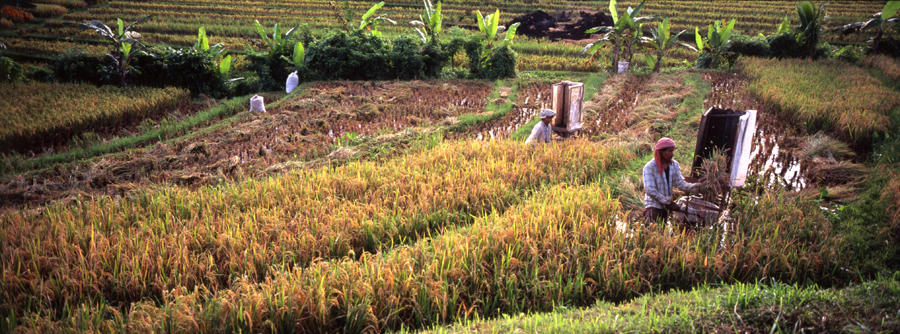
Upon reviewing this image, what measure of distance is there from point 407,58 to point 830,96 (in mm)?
8349

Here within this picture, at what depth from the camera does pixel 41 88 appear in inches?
320

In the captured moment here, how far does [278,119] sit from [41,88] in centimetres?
455

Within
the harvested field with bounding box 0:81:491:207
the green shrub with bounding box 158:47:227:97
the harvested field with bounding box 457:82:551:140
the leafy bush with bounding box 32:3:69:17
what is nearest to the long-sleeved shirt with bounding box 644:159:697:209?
the harvested field with bounding box 457:82:551:140

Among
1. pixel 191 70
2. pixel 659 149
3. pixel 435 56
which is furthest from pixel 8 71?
pixel 659 149

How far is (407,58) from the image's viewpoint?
11266 mm

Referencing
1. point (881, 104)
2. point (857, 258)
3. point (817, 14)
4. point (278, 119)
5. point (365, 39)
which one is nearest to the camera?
point (857, 258)

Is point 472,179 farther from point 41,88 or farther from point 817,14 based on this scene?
point 817,14

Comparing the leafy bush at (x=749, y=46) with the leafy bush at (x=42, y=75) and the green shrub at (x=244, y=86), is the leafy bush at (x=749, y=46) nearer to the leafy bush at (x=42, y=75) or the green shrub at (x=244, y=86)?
the green shrub at (x=244, y=86)

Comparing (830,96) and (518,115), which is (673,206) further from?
(830,96)

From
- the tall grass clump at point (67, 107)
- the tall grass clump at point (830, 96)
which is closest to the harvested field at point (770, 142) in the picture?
the tall grass clump at point (830, 96)

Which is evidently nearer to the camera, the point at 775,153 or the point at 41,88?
the point at 775,153

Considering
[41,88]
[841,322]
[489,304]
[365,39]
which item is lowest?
[489,304]

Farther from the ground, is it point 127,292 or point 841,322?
point 841,322

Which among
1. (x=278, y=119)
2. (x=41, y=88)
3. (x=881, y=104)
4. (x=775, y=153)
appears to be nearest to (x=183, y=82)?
(x=41, y=88)
